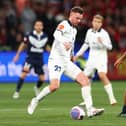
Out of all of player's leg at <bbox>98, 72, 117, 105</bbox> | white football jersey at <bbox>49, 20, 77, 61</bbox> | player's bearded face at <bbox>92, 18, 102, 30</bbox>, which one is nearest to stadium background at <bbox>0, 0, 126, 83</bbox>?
player's leg at <bbox>98, 72, 117, 105</bbox>

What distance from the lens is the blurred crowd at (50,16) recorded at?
28641 millimetres

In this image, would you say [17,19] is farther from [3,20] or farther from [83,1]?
[83,1]

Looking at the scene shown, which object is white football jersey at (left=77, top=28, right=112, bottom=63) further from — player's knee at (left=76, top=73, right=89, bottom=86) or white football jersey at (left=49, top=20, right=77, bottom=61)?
player's knee at (left=76, top=73, right=89, bottom=86)

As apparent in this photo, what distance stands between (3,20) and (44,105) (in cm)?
1054

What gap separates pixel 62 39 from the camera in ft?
49.6

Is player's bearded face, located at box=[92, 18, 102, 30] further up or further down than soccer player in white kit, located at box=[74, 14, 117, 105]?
further up

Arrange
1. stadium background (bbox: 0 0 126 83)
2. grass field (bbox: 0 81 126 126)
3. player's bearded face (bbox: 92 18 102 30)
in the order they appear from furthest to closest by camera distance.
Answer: stadium background (bbox: 0 0 126 83), player's bearded face (bbox: 92 18 102 30), grass field (bbox: 0 81 126 126)

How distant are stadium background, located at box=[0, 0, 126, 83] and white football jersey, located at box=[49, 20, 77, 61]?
12175 millimetres

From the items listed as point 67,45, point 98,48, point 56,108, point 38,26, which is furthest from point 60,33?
point 38,26

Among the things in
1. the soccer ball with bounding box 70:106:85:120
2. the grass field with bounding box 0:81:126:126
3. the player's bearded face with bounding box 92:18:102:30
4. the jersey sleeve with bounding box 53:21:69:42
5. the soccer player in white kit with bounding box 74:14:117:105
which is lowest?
the grass field with bounding box 0:81:126:126

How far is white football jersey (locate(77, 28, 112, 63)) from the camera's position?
19.2 m

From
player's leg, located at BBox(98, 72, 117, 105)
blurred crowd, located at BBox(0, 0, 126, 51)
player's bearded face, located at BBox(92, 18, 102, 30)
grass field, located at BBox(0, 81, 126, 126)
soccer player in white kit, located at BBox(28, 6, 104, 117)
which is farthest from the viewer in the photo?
blurred crowd, located at BBox(0, 0, 126, 51)

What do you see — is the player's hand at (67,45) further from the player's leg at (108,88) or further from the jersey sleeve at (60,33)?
the player's leg at (108,88)

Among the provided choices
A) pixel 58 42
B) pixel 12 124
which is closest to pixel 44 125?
pixel 12 124
